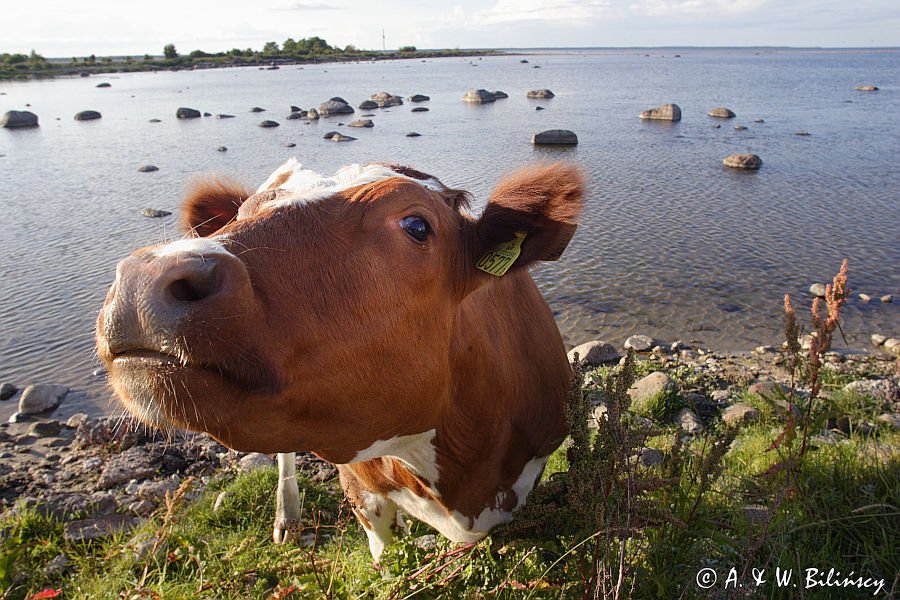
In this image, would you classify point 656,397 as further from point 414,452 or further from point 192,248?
point 192,248

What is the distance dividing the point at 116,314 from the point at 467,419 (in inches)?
62.0

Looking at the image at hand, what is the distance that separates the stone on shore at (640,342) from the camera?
26.7 feet

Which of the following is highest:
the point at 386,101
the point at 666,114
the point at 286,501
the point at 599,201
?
the point at 386,101

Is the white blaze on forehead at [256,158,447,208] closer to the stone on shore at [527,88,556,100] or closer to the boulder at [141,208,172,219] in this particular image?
the boulder at [141,208,172,219]

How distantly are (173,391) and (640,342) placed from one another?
750 cm

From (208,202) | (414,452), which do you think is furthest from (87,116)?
(414,452)

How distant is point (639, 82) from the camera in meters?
55.0

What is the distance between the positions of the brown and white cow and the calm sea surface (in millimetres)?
560

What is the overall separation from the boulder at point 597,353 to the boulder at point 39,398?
6.39 metres

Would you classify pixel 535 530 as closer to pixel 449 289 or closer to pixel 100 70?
pixel 449 289

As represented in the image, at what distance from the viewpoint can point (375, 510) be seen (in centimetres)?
336

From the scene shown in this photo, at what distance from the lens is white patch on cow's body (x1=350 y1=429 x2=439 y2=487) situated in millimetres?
2416

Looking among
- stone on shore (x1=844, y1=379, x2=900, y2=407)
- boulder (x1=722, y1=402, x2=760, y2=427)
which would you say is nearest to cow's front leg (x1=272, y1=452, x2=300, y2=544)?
boulder (x1=722, y1=402, x2=760, y2=427)

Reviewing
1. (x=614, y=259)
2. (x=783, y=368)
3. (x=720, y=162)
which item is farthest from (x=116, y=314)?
(x=720, y=162)
